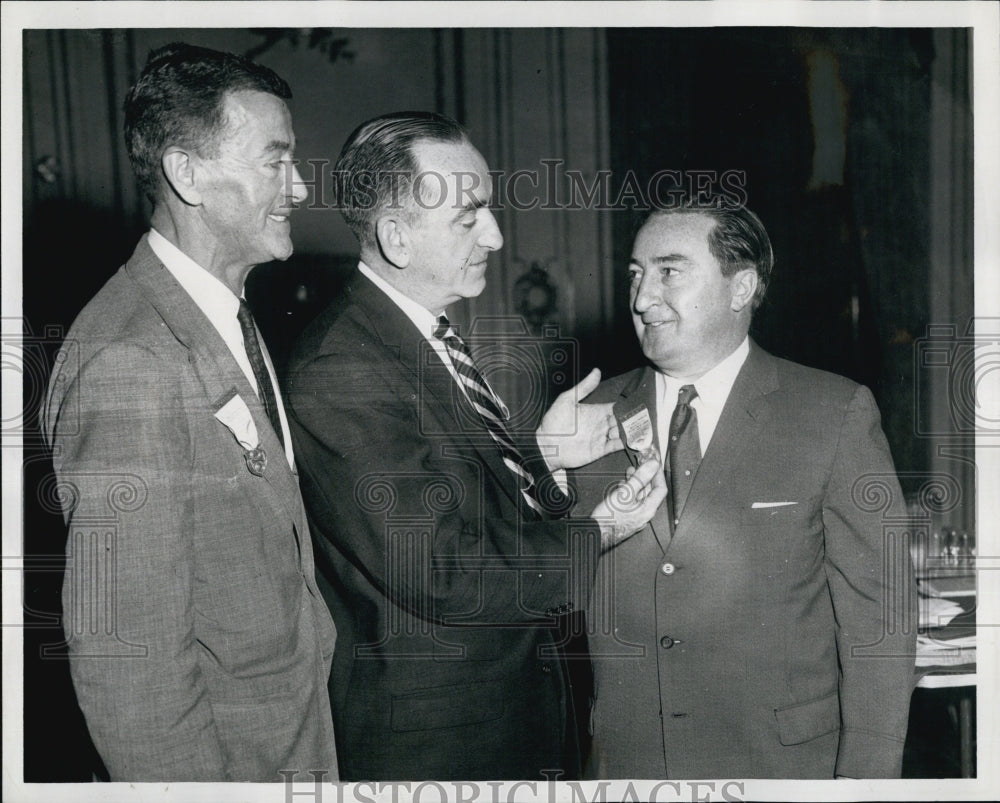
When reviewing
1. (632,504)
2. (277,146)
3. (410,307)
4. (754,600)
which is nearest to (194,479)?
(410,307)

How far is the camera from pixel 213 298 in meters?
2.53

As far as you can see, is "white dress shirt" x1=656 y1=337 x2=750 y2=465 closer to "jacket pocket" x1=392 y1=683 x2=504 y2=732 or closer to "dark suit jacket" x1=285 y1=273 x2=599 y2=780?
"dark suit jacket" x1=285 y1=273 x2=599 y2=780

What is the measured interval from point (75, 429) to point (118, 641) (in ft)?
1.93

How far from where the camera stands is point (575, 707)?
269 cm

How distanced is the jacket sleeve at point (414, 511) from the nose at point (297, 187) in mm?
459

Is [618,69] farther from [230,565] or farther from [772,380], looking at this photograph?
[230,565]

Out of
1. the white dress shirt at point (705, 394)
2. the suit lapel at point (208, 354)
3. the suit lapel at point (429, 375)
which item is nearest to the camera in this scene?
the suit lapel at point (208, 354)

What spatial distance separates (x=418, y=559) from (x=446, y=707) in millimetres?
406

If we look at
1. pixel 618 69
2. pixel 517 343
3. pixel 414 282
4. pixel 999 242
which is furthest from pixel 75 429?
pixel 999 242

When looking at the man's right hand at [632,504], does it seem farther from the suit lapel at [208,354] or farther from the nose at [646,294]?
the suit lapel at [208,354]

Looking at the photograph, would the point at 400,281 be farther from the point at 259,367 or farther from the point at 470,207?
the point at 259,367

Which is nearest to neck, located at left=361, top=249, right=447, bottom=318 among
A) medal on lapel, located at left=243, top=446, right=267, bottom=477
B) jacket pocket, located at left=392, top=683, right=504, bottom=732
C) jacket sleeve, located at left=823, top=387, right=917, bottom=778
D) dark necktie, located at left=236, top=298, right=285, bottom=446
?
dark necktie, located at left=236, top=298, right=285, bottom=446

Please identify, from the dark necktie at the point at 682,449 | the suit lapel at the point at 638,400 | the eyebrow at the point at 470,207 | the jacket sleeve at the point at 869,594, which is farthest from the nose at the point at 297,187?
the jacket sleeve at the point at 869,594

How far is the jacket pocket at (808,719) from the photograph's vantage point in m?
2.68
